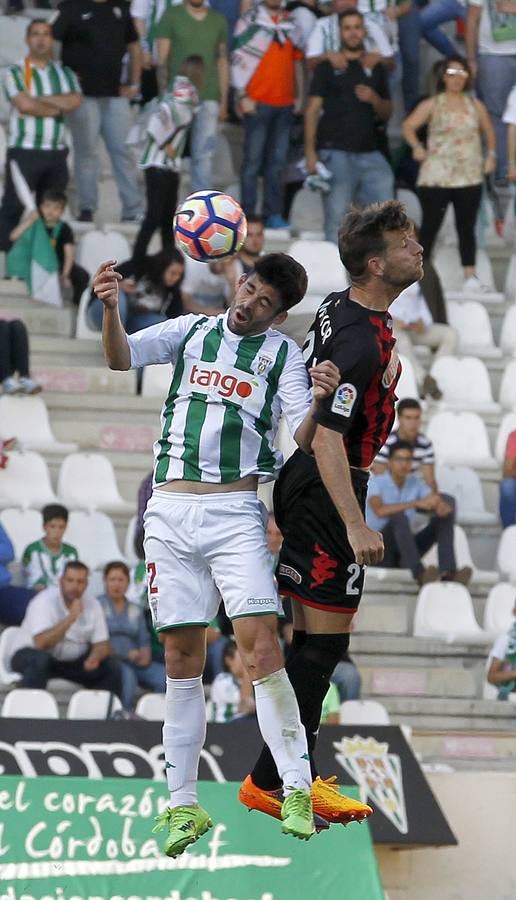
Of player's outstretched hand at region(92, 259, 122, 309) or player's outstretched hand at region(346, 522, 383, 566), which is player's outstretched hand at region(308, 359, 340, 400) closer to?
player's outstretched hand at region(346, 522, 383, 566)

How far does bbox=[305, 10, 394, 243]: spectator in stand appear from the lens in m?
14.6

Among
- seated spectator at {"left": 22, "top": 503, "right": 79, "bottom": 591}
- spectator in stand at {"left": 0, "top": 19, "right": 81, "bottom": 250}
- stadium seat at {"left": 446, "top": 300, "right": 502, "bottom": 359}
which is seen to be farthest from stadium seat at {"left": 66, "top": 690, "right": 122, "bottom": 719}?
stadium seat at {"left": 446, "top": 300, "right": 502, "bottom": 359}

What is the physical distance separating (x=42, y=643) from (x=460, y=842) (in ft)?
9.06

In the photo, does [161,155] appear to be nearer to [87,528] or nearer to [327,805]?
[87,528]

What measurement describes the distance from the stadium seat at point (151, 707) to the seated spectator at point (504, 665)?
2.23 m

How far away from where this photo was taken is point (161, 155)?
14.2 metres

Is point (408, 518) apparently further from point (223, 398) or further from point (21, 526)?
point (223, 398)

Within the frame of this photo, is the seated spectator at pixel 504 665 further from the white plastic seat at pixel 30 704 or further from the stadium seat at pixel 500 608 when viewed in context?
the white plastic seat at pixel 30 704

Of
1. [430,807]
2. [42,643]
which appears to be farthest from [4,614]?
[430,807]

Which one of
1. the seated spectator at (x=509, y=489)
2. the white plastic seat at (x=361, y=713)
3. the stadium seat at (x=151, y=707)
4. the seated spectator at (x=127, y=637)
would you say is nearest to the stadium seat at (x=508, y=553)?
the seated spectator at (x=509, y=489)

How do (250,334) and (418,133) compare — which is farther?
(418,133)

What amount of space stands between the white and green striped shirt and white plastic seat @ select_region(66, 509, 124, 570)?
589 cm

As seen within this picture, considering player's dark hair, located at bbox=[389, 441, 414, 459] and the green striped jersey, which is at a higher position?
the green striped jersey

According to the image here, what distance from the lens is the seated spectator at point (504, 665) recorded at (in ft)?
39.4
